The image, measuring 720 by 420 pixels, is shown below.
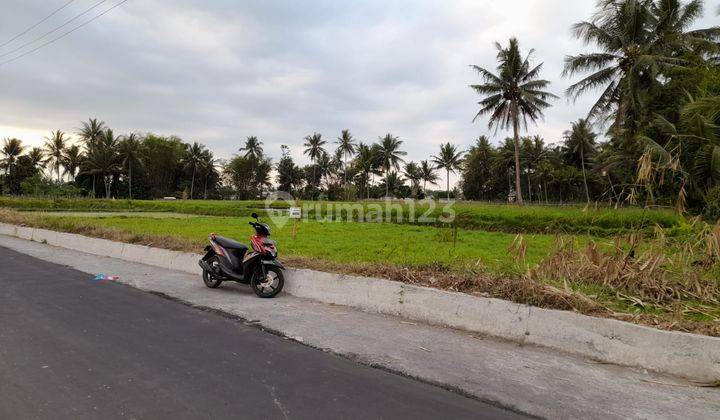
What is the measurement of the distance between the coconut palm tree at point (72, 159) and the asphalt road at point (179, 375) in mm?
70376

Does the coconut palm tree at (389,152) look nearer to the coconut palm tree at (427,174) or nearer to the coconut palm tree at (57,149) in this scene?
the coconut palm tree at (427,174)

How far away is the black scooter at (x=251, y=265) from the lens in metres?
6.66

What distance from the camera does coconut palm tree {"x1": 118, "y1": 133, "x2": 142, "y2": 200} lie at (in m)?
60.6

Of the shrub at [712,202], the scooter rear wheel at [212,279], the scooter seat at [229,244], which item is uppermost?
the shrub at [712,202]

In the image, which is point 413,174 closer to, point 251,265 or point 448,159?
point 448,159

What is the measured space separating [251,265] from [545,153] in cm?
5935

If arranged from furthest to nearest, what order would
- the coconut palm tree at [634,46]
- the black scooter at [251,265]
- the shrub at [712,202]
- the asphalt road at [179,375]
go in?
the coconut palm tree at [634,46] → the shrub at [712,202] → the black scooter at [251,265] → the asphalt road at [179,375]

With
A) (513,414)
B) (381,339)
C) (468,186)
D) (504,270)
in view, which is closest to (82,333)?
(381,339)

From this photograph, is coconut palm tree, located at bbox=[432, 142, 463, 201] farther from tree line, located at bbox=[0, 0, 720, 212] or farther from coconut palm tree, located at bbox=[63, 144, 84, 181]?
coconut palm tree, located at bbox=[63, 144, 84, 181]

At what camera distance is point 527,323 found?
15.4 ft

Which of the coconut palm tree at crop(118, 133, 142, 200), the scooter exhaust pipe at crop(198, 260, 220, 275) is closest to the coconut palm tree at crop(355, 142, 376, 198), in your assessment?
the coconut palm tree at crop(118, 133, 142, 200)

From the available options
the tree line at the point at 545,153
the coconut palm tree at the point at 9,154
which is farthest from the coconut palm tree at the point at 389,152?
the coconut palm tree at the point at 9,154

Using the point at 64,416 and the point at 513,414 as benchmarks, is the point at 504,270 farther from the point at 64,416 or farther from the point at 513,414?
the point at 64,416

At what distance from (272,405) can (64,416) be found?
1300mm
